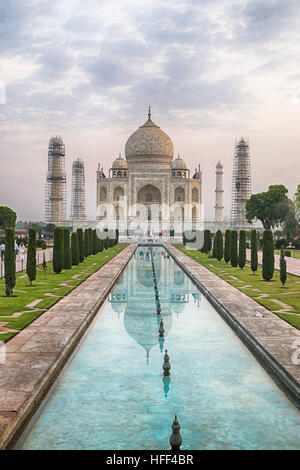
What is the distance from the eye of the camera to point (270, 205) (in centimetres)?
3859

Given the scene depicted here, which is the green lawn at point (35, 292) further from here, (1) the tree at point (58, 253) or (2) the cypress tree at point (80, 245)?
(2) the cypress tree at point (80, 245)

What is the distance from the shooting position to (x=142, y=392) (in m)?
5.11

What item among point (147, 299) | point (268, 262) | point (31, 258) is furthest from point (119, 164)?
point (147, 299)

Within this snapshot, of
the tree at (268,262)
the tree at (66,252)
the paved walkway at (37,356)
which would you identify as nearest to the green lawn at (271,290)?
the tree at (268,262)

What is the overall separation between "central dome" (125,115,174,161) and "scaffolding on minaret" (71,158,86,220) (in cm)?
572

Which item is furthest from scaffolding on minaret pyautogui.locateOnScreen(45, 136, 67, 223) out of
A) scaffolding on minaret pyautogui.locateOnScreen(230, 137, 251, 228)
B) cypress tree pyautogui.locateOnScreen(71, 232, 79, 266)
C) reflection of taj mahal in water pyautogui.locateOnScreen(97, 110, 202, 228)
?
cypress tree pyautogui.locateOnScreen(71, 232, 79, 266)

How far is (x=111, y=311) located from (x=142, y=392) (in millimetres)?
4465

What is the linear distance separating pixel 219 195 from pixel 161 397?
46.5 m

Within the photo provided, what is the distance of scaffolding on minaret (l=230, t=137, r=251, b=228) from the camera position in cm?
4803

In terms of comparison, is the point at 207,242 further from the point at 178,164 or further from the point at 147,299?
the point at 178,164

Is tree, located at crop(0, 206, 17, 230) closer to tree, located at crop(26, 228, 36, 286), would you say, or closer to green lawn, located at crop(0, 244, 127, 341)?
green lawn, located at crop(0, 244, 127, 341)

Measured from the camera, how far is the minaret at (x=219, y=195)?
4978 cm

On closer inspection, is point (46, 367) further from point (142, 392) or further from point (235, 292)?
point (235, 292)

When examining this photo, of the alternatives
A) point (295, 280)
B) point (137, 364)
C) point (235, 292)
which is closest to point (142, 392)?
point (137, 364)
